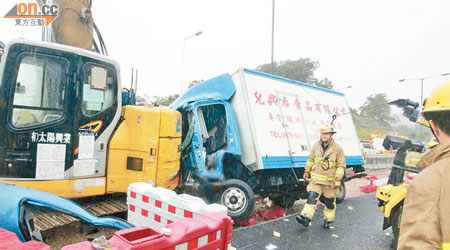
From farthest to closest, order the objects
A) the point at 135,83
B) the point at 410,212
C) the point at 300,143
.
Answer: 1. the point at 300,143
2. the point at 135,83
3. the point at 410,212

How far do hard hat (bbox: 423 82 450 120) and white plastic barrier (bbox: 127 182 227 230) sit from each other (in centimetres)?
156

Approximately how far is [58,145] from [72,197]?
635mm

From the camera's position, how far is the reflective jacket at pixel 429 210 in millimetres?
1071

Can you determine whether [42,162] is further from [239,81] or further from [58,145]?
[239,81]

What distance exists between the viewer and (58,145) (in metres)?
3.23

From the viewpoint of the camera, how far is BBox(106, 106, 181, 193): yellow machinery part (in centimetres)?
374

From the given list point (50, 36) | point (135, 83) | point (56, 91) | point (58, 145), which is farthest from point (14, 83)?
point (135, 83)

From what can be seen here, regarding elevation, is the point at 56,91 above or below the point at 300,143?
above

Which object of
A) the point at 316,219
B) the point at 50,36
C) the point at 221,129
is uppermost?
the point at 50,36

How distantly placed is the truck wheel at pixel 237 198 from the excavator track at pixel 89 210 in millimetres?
1826

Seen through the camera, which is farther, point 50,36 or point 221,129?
point 221,129

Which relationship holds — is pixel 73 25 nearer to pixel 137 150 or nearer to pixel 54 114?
pixel 54 114

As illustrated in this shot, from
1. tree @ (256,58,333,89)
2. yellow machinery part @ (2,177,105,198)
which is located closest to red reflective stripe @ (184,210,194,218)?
yellow machinery part @ (2,177,105,198)

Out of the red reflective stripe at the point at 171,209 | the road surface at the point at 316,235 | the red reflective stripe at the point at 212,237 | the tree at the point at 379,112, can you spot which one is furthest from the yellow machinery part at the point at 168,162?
the tree at the point at 379,112
